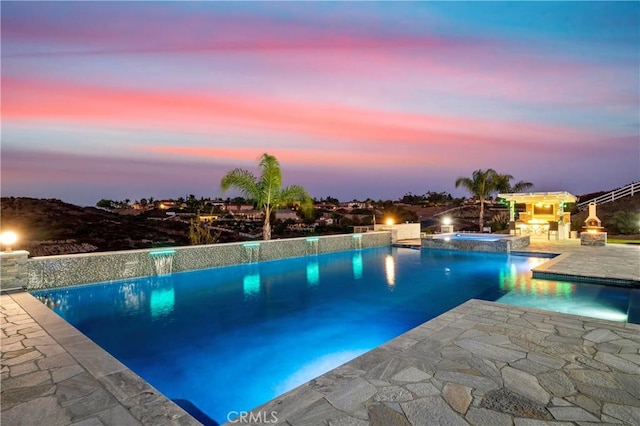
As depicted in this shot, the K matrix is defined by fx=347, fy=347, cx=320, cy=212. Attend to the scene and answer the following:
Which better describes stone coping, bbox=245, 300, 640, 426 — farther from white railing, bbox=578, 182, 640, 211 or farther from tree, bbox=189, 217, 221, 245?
white railing, bbox=578, 182, 640, 211

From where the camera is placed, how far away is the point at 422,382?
294 centimetres

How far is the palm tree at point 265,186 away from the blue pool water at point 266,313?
3.11 meters

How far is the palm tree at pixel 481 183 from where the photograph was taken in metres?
21.6

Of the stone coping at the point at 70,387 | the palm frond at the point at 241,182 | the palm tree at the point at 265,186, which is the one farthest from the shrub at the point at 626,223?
the stone coping at the point at 70,387

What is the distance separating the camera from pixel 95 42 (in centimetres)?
959

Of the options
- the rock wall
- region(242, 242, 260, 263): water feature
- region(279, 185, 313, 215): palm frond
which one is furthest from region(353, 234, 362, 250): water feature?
region(242, 242, 260, 263): water feature

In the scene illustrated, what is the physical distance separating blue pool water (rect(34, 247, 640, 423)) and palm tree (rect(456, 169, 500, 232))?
1152cm

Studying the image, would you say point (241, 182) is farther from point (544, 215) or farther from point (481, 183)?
point (544, 215)

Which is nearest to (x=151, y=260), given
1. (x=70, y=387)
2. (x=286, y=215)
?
(x=70, y=387)

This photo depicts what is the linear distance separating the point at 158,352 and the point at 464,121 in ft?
61.2

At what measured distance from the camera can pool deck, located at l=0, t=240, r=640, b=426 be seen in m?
2.46

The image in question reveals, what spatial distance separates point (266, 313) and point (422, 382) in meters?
4.30

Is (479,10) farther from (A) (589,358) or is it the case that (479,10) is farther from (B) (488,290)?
(A) (589,358)

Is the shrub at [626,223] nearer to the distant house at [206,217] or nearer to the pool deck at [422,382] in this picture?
the pool deck at [422,382]
